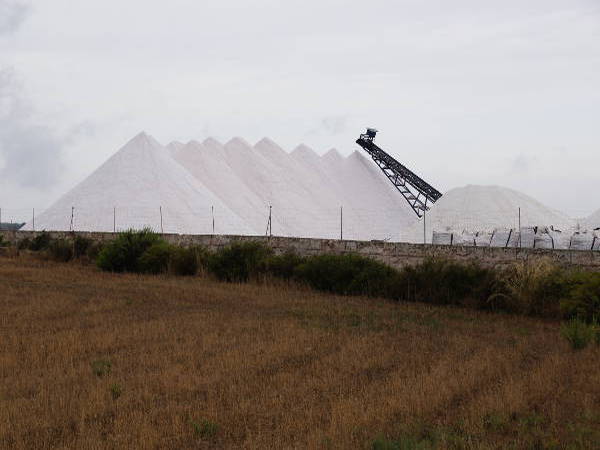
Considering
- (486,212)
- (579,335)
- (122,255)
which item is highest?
(486,212)

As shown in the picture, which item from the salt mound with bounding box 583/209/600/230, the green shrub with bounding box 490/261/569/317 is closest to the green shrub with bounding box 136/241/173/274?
the green shrub with bounding box 490/261/569/317

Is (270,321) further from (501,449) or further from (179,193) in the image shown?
(179,193)

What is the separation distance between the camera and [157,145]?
42688mm

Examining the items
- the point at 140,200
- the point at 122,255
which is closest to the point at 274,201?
the point at 140,200

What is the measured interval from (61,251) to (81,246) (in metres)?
0.69

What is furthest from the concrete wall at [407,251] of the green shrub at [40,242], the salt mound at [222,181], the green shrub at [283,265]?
the salt mound at [222,181]

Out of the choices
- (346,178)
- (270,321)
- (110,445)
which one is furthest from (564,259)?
(346,178)

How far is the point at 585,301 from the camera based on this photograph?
1104 cm

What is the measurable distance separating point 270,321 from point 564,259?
21.6ft

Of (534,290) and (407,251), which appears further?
(407,251)

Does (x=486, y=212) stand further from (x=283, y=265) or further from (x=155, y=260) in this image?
(x=155, y=260)

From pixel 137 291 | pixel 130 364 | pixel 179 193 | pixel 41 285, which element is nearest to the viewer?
pixel 130 364

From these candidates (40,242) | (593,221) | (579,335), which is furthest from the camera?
(593,221)

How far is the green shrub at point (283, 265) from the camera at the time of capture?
16.7 meters
